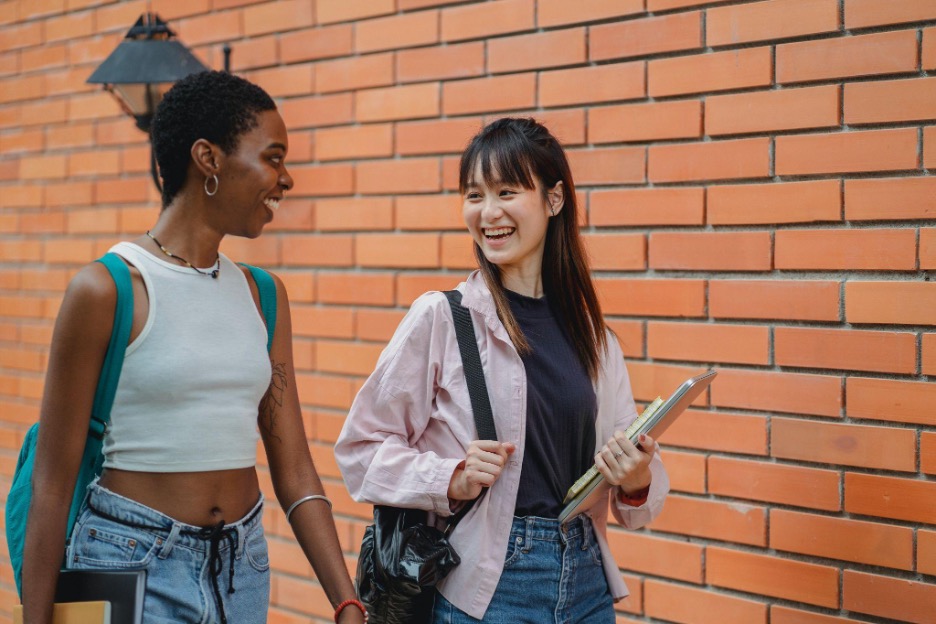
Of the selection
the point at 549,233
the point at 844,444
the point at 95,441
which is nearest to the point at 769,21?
the point at 549,233

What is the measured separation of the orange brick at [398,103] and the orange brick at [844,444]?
1588 millimetres

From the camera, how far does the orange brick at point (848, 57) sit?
258 centimetres

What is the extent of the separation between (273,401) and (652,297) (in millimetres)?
1188

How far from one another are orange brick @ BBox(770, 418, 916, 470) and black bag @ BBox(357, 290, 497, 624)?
3.09 ft

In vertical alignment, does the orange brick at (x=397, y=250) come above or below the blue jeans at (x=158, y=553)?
above

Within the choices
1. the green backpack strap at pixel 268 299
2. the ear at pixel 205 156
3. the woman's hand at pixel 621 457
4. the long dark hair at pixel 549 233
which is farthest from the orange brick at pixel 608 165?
the ear at pixel 205 156

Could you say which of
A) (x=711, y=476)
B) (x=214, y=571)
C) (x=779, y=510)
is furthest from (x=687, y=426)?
Result: (x=214, y=571)

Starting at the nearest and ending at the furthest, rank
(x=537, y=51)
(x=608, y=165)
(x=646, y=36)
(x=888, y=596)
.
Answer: (x=888, y=596), (x=646, y=36), (x=608, y=165), (x=537, y=51)

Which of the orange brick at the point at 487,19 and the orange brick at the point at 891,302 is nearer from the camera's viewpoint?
the orange brick at the point at 891,302

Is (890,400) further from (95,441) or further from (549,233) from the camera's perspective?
(95,441)

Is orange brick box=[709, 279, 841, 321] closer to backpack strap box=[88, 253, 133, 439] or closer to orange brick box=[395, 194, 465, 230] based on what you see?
orange brick box=[395, 194, 465, 230]

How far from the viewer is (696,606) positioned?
2969mm

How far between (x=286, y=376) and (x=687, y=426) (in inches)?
46.4

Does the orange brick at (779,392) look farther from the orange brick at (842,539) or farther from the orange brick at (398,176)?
the orange brick at (398,176)
